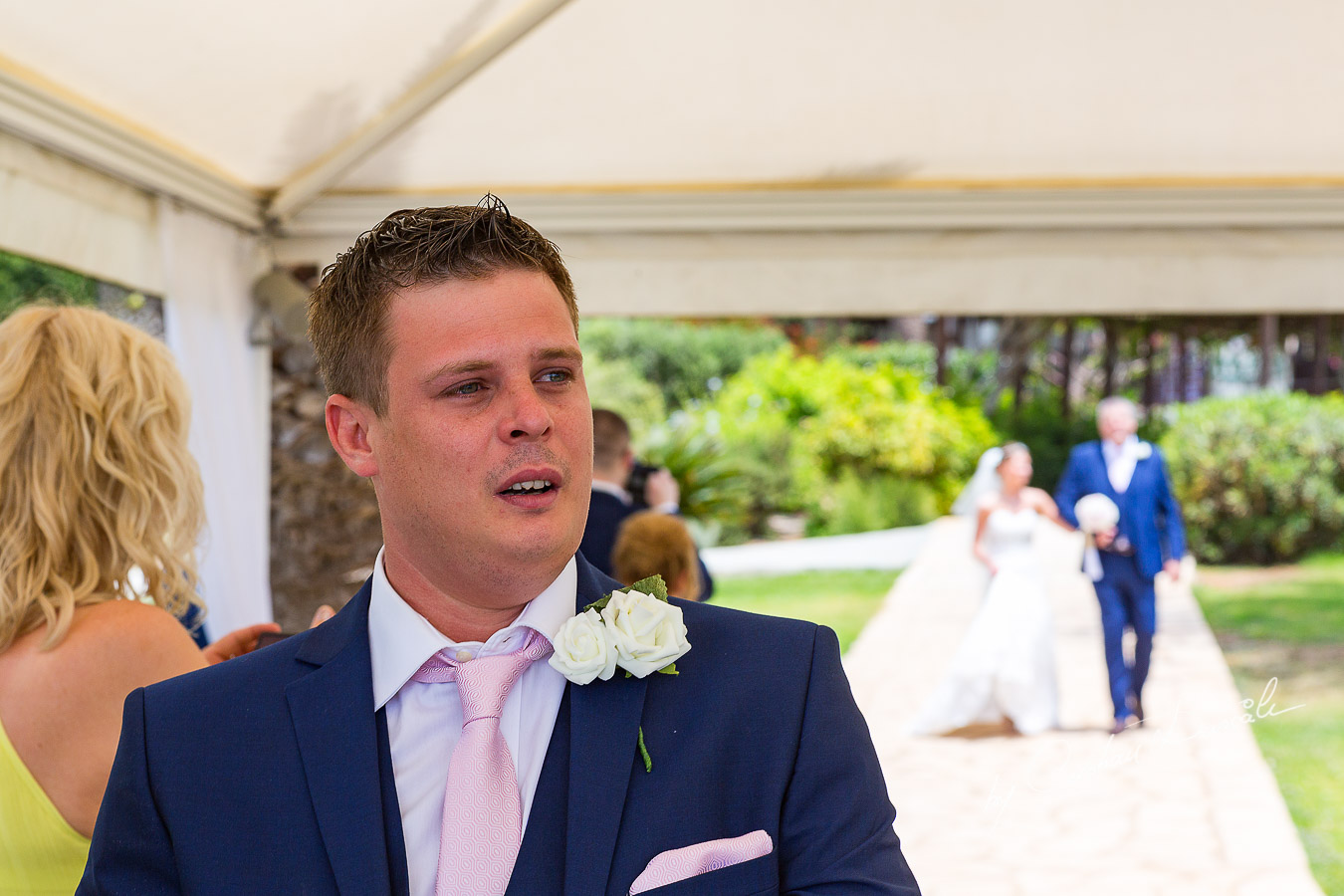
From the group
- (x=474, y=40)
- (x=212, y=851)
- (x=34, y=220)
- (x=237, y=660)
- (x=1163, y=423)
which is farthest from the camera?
(x=1163, y=423)

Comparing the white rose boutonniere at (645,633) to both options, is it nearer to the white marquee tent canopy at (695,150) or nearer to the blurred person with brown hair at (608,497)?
the white marquee tent canopy at (695,150)

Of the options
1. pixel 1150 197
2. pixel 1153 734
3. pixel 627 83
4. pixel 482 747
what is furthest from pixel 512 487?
pixel 1153 734

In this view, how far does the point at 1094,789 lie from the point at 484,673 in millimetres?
5967

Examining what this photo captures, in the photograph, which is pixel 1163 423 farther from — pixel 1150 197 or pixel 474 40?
pixel 474 40

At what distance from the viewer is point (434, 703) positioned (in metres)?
1.16

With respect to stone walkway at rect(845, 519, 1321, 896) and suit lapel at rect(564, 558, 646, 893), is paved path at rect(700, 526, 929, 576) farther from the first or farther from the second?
suit lapel at rect(564, 558, 646, 893)

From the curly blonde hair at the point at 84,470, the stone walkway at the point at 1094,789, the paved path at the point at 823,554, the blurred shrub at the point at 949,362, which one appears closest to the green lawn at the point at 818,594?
the paved path at the point at 823,554

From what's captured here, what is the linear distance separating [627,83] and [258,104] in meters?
0.99

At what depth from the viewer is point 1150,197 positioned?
3.52 m

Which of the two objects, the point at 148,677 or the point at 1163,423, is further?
the point at 1163,423

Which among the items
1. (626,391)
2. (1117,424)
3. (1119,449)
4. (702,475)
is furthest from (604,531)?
(626,391)

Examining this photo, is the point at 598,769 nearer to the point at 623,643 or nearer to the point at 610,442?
the point at 623,643

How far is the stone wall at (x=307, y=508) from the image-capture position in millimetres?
4273

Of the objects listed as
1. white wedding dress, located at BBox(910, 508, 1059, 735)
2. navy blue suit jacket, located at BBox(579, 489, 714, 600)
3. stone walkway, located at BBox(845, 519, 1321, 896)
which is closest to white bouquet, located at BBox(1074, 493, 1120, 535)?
white wedding dress, located at BBox(910, 508, 1059, 735)
